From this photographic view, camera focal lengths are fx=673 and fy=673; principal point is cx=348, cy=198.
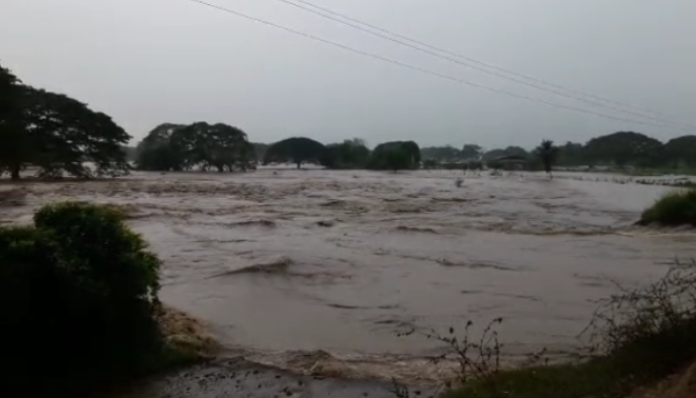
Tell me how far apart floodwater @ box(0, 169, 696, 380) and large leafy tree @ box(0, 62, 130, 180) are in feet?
57.6

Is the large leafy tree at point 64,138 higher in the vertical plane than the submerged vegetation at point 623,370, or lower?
higher

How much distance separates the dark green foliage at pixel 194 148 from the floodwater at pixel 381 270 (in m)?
44.4

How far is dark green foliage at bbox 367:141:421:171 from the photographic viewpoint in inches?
3971

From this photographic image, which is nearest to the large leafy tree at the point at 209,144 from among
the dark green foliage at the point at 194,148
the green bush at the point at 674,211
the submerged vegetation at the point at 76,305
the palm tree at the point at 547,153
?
the dark green foliage at the point at 194,148

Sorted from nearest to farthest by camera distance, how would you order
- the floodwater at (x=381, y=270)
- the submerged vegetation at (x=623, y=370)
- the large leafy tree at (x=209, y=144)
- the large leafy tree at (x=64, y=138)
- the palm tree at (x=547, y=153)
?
the submerged vegetation at (x=623, y=370), the floodwater at (x=381, y=270), the large leafy tree at (x=64, y=138), the large leafy tree at (x=209, y=144), the palm tree at (x=547, y=153)

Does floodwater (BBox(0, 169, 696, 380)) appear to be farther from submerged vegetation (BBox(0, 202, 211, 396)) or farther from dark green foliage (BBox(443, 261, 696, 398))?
dark green foliage (BBox(443, 261, 696, 398))

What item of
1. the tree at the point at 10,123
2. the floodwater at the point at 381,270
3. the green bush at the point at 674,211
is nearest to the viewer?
the floodwater at the point at 381,270

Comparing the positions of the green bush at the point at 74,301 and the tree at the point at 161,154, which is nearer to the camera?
the green bush at the point at 74,301

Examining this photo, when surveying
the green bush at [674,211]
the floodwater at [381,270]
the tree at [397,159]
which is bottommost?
the floodwater at [381,270]

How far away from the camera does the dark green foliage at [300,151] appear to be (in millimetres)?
107062

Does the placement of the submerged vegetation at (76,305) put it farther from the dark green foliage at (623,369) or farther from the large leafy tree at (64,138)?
the large leafy tree at (64,138)

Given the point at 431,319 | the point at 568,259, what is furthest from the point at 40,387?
the point at 568,259

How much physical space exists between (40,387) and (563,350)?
6555mm

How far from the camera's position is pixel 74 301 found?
7.26 meters
